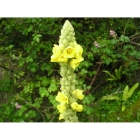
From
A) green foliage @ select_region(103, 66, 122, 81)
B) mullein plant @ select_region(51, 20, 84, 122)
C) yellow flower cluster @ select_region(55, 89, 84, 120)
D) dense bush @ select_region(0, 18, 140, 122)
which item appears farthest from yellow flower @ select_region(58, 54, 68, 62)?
green foliage @ select_region(103, 66, 122, 81)

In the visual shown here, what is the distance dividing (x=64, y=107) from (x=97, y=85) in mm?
2057

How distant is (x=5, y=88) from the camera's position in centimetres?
294

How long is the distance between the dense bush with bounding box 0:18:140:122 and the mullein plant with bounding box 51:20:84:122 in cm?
108

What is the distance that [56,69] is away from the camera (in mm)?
3281

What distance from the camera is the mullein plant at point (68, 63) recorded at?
1.34 m

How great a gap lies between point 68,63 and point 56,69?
188cm

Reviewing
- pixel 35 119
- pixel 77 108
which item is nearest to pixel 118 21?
pixel 35 119

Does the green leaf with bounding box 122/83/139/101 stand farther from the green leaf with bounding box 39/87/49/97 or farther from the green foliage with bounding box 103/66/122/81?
the green leaf with bounding box 39/87/49/97

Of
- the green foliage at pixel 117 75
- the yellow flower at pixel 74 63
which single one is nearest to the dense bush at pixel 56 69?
the green foliage at pixel 117 75

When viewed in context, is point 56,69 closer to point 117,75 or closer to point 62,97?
point 117,75

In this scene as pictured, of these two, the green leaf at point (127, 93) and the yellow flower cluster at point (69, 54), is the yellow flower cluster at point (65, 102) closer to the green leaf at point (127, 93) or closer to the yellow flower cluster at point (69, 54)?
Result: the yellow flower cluster at point (69, 54)

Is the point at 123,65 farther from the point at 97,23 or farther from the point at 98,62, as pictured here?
the point at 97,23

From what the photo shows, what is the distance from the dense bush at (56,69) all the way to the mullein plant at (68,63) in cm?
108

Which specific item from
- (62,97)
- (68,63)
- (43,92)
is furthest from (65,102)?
(43,92)
